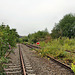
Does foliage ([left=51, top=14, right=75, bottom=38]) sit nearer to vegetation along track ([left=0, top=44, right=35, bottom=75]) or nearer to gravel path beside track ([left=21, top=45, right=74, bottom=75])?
gravel path beside track ([left=21, top=45, right=74, bottom=75])

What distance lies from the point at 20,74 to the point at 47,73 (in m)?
1.29

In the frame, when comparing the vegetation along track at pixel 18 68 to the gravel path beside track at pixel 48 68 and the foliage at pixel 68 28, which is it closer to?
the gravel path beside track at pixel 48 68

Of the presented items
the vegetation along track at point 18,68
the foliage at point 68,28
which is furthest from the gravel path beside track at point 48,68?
the foliage at point 68,28

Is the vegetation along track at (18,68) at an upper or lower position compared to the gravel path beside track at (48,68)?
upper

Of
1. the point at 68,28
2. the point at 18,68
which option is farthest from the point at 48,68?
the point at 68,28

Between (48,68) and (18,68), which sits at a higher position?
(18,68)

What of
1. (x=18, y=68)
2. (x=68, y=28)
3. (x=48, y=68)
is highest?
(x=68, y=28)

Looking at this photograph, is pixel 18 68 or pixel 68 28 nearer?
pixel 18 68

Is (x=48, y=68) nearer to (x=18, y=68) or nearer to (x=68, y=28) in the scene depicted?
(x=18, y=68)

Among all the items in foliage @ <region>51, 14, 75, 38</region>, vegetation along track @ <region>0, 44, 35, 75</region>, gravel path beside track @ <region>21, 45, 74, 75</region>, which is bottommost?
gravel path beside track @ <region>21, 45, 74, 75</region>

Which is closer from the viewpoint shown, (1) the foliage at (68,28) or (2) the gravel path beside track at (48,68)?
(2) the gravel path beside track at (48,68)

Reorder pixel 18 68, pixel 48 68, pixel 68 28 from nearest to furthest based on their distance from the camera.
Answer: pixel 18 68, pixel 48 68, pixel 68 28

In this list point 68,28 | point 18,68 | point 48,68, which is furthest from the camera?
point 68,28

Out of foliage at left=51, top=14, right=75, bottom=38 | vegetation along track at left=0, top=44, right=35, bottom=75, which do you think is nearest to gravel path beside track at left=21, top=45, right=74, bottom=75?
vegetation along track at left=0, top=44, right=35, bottom=75
